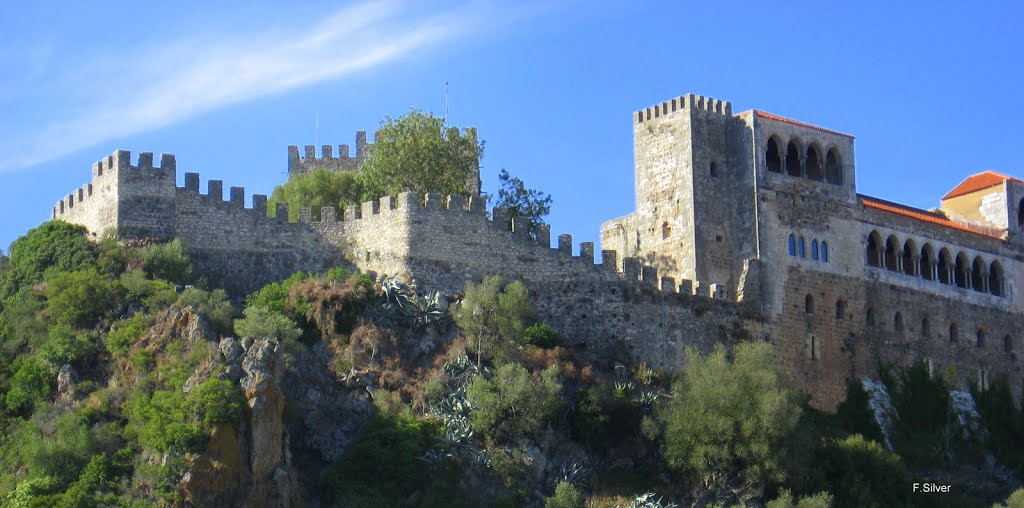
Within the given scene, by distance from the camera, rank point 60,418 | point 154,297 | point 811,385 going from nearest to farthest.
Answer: point 60,418
point 154,297
point 811,385

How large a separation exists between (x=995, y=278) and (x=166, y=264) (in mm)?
28777

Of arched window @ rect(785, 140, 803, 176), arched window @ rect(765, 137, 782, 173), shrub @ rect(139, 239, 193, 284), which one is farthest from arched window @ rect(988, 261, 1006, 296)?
shrub @ rect(139, 239, 193, 284)

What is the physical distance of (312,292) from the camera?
59750mm

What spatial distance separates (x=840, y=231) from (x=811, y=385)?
5.33 m

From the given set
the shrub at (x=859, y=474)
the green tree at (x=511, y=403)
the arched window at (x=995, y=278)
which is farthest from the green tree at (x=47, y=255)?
the arched window at (x=995, y=278)

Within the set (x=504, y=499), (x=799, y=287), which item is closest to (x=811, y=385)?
(x=799, y=287)

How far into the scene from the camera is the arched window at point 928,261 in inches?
2793

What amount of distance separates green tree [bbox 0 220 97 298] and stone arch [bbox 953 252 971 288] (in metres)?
28.5

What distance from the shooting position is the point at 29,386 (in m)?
56.6

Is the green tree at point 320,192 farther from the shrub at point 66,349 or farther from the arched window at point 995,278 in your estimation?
the arched window at point 995,278

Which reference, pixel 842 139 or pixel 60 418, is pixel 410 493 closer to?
pixel 60 418

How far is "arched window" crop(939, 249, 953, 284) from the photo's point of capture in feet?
235

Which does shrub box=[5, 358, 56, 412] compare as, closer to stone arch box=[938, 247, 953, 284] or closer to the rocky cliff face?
the rocky cliff face

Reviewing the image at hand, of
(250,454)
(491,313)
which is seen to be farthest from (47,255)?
(491,313)
